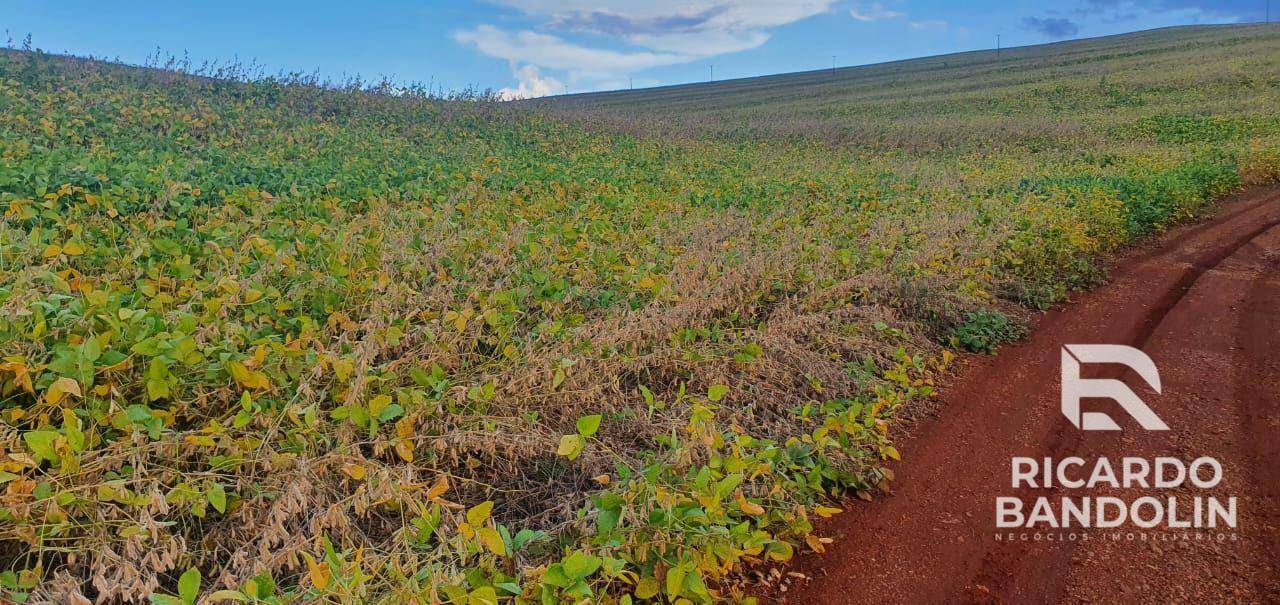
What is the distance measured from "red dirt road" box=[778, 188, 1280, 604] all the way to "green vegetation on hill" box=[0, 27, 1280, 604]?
0.31 metres

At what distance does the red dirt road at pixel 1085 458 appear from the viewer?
3033 millimetres

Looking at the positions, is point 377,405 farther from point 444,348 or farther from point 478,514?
point 478,514

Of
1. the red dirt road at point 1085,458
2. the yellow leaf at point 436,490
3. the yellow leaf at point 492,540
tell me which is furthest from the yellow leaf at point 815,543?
the yellow leaf at point 436,490

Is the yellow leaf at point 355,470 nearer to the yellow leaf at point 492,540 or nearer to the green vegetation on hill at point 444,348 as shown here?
the green vegetation on hill at point 444,348

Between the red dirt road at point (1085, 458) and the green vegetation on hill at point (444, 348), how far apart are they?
0.31 meters

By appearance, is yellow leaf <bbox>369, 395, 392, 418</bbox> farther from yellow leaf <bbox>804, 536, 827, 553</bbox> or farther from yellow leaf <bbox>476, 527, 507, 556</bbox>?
yellow leaf <bbox>804, 536, 827, 553</bbox>

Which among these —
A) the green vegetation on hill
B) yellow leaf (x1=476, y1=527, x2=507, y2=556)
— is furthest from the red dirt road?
yellow leaf (x1=476, y1=527, x2=507, y2=556)

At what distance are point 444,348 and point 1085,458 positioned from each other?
3910 millimetres

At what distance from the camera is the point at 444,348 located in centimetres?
411

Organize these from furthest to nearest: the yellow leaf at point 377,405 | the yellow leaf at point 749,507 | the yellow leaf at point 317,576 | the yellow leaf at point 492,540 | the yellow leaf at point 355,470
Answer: the yellow leaf at point 377,405 → the yellow leaf at point 749,507 → the yellow leaf at point 355,470 → the yellow leaf at point 492,540 → the yellow leaf at point 317,576

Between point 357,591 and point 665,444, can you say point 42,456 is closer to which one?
point 357,591

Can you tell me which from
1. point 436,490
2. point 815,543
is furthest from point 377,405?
point 815,543

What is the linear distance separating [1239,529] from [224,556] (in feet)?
15.4

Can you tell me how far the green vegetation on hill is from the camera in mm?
2674
